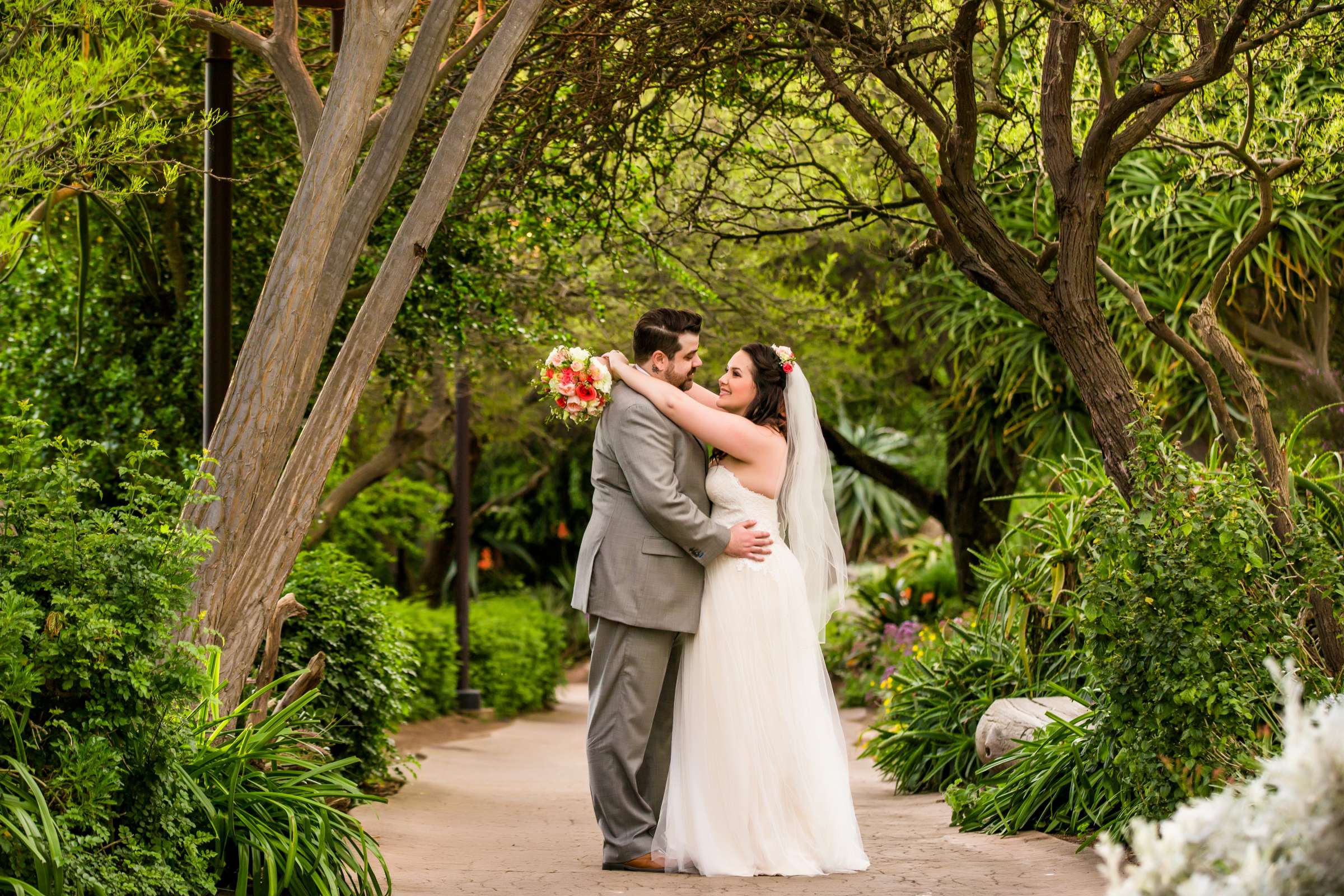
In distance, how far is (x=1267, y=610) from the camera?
4.38m

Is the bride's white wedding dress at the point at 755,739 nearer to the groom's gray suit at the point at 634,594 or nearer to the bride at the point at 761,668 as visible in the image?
the bride at the point at 761,668

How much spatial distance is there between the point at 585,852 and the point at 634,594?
4.38 ft

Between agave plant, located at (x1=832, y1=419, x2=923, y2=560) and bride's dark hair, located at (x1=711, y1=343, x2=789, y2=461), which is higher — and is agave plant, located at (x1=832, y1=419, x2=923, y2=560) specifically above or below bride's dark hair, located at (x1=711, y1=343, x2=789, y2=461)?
above

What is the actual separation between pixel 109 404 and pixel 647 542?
5028 millimetres

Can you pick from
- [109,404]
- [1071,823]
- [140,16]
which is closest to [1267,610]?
[1071,823]

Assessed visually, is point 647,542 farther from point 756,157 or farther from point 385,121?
point 756,157

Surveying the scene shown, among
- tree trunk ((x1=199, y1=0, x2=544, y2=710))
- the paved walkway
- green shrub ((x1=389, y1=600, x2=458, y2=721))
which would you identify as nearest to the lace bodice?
the paved walkway

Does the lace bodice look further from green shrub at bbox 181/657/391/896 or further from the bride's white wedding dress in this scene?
green shrub at bbox 181/657/391/896

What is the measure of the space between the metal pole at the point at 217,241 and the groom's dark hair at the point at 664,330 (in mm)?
2110

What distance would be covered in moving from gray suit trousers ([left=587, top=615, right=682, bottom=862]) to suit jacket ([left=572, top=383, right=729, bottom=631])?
11cm

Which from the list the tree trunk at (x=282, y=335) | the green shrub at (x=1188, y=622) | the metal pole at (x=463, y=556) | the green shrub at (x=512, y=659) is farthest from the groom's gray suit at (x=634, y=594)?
the green shrub at (x=512, y=659)

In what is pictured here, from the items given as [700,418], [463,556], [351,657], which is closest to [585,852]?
[700,418]

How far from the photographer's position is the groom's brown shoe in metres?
5.02

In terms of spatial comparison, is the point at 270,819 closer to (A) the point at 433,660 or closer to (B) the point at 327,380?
(B) the point at 327,380
